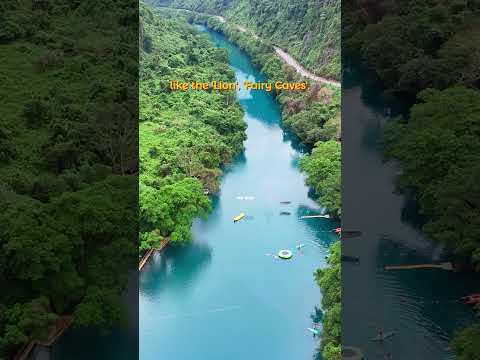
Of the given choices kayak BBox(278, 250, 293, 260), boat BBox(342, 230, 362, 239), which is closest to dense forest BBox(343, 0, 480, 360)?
boat BBox(342, 230, 362, 239)

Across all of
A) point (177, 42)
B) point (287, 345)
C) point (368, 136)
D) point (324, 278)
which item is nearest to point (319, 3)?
point (177, 42)

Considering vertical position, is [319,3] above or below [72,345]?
above

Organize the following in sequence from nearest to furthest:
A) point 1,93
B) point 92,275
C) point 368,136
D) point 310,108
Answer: point 92,275 → point 310,108 → point 1,93 → point 368,136

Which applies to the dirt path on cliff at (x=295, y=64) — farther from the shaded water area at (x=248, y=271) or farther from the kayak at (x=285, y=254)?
the kayak at (x=285, y=254)

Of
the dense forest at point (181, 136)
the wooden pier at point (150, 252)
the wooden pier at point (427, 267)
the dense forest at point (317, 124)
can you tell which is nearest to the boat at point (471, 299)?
the wooden pier at point (427, 267)

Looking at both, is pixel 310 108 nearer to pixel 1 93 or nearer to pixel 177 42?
pixel 177 42

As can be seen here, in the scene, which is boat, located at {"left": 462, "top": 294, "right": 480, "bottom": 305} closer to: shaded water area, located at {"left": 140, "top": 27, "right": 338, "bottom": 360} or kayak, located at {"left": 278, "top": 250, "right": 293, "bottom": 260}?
shaded water area, located at {"left": 140, "top": 27, "right": 338, "bottom": 360}

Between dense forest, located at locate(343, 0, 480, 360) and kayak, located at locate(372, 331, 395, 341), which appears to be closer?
kayak, located at locate(372, 331, 395, 341)
